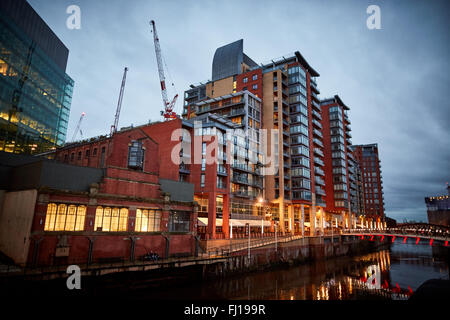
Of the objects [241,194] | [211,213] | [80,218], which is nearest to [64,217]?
[80,218]

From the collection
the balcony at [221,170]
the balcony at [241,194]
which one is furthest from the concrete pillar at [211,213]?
the balcony at [241,194]

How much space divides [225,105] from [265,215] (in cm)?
3232

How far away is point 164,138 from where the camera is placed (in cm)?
5822

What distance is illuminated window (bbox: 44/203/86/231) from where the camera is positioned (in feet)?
95.5

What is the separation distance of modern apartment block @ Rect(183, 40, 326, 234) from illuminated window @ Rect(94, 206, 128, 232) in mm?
45452

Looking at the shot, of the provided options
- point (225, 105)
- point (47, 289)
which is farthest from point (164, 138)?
point (47, 289)

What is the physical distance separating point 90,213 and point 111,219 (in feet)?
9.27

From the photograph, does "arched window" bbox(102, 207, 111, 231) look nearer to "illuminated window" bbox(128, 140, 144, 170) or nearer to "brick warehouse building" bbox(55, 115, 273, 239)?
"illuminated window" bbox(128, 140, 144, 170)

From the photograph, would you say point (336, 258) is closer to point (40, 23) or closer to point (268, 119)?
point (268, 119)

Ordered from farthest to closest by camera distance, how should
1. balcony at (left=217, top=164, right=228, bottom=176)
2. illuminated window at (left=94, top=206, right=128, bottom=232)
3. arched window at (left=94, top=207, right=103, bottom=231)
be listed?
1. balcony at (left=217, top=164, right=228, bottom=176)
2. illuminated window at (left=94, top=206, right=128, bottom=232)
3. arched window at (left=94, top=207, right=103, bottom=231)

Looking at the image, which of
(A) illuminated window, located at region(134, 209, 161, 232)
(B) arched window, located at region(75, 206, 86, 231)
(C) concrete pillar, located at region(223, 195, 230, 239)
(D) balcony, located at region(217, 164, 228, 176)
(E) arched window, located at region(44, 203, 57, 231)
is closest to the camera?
(E) arched window, located at region(44, 203, 57, 231)

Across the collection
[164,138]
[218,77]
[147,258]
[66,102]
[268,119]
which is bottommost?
[147,258]

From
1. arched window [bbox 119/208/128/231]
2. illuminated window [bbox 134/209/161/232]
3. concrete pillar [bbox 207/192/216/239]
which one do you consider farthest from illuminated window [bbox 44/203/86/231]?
concrete pillar [bbox 207/192/216/239]

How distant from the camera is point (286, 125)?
8181 centimetres
